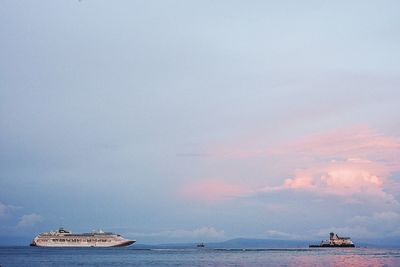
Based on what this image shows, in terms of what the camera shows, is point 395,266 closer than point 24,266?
Yes

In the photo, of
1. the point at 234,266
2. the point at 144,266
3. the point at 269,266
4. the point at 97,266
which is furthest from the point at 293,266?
the point at 97,266

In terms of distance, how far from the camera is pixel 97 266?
134500 mm

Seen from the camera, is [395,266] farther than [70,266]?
No

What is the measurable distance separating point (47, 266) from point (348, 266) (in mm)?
73751

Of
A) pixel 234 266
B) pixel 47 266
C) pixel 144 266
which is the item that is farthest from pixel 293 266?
pixel 47 266

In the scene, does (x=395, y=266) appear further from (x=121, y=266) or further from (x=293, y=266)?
(x=121, y=266)

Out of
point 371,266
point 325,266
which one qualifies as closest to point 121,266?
point 325,266

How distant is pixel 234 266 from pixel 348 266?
26.8 m

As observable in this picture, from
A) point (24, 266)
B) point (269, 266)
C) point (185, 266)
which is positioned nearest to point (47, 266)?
point (24, 266)

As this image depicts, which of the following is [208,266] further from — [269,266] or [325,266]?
[325,266]

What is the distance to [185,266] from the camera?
13350cm

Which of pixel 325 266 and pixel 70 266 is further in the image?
pixel 70 266

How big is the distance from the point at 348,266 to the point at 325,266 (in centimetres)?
533

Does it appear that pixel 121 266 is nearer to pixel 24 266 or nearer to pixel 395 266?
pixel 24 266
